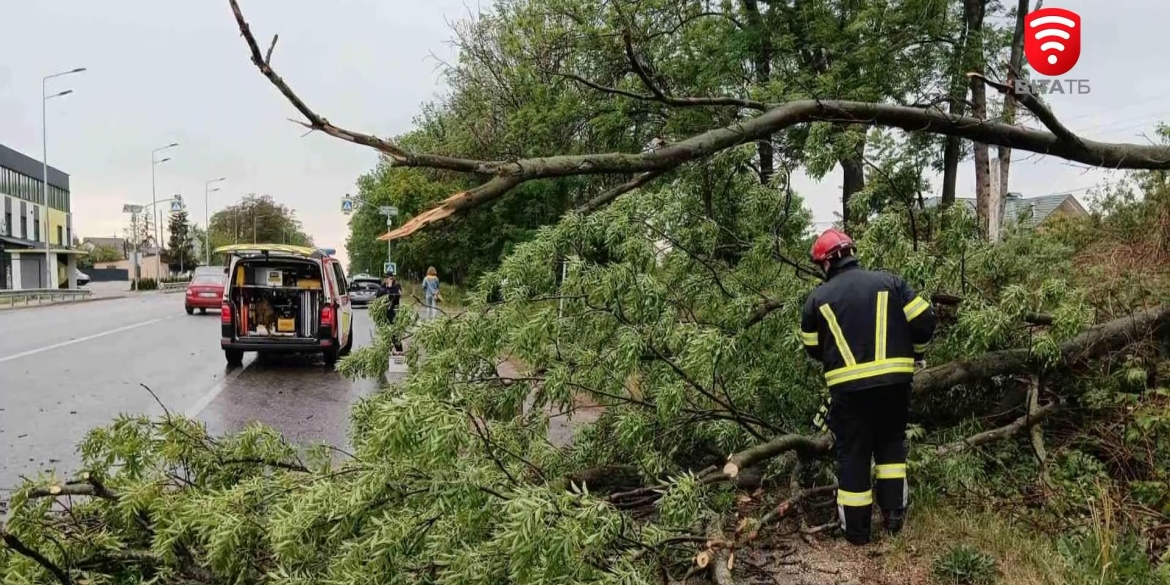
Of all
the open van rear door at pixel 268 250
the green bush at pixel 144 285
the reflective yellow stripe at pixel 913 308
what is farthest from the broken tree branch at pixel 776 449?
the green bush at pixel 144 285

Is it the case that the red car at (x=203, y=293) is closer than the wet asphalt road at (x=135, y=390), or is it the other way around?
the wet asphalt road at (x=135, y=390)

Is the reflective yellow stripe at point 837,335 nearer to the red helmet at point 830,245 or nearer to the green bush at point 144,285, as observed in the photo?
the red helmet at point 830,245

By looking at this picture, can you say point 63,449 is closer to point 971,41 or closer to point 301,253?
point 301,253

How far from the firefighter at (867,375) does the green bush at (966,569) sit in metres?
0.34

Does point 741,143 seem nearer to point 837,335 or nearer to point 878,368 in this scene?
point 837,335

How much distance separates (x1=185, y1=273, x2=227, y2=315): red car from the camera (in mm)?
22250

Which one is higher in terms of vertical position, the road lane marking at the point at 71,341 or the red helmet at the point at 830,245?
the red helmet at the point at 830,245

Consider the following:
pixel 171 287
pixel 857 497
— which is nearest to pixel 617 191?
pixel 857 497

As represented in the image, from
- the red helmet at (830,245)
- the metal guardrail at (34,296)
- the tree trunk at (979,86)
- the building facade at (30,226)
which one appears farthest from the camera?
the building facade at (30,226)

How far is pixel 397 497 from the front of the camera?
3.00m

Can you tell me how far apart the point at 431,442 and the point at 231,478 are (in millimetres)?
1934

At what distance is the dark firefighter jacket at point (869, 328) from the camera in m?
3.60

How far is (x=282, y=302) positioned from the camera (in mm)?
11461

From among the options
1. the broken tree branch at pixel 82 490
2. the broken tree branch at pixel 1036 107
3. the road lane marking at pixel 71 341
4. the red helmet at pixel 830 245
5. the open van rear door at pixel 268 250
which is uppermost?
the broken tree branch at pixel 1036 107
